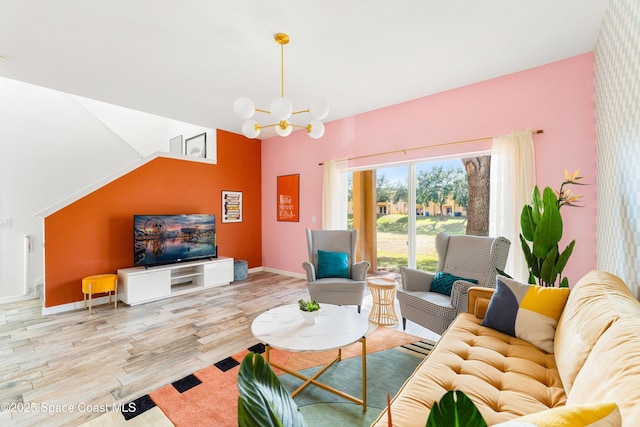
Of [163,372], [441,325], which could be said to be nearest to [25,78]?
[163,372]

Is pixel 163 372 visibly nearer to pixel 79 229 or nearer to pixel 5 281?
pixel 79 229

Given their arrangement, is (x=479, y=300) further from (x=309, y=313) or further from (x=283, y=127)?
(x=283, y=127)

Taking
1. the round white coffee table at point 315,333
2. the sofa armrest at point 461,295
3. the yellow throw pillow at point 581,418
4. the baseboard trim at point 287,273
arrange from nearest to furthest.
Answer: the yellow throw pillow at point 581,418 → the round white coffee table at point 315,333 → the sofa armrest at point 461,295 → the baseboard trim at point 287,273

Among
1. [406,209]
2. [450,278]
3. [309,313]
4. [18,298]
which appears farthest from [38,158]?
[450,278]

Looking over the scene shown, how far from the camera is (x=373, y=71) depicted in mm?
3072

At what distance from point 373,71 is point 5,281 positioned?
5.64 metres

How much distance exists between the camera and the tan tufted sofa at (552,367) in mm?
871

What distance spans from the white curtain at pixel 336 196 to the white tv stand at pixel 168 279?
192 centimetres

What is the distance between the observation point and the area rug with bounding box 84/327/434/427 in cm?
169

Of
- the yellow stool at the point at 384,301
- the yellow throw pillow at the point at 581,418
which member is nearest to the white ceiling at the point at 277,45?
the yellow stool at the point at 384,301

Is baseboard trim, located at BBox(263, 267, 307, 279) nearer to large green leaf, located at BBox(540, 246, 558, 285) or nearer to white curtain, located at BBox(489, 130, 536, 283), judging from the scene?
white curtain, located at BBox(489, 130, 536, 283)

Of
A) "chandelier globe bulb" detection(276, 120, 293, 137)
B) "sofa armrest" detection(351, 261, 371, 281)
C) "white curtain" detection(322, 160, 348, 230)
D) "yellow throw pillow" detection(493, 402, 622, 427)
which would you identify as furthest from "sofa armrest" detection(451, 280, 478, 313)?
"white curtain" detection(322, 160, 348, 230)

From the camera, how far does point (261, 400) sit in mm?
580

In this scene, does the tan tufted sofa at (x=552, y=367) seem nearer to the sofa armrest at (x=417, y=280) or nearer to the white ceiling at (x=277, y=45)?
the sofa armrest at (x=417, y=280)
